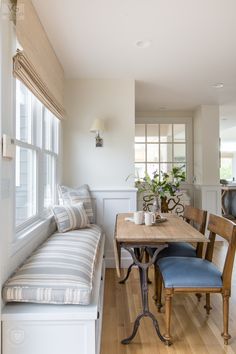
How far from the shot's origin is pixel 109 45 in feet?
8.95

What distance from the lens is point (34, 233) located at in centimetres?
225

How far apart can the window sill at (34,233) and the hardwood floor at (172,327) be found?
2.90ft

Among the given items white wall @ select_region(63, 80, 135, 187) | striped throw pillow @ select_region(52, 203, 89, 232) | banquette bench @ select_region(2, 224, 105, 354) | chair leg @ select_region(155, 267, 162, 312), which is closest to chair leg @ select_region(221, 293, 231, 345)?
chair leg @ select_region(155, 267, 162, 312)

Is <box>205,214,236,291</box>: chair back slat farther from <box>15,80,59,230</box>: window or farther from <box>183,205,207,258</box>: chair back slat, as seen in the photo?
<box>15,80,59,230</box>: window

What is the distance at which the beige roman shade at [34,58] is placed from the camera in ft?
5.95

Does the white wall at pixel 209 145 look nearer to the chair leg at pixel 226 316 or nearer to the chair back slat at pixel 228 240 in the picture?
the chair back slat at pixel 228 240

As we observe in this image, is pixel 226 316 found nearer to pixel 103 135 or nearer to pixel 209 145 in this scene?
pixel 103 135

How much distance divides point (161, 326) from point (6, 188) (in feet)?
5.30

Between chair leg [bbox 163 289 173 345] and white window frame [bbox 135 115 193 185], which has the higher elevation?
white window frame [bbox 135 115 193 185]

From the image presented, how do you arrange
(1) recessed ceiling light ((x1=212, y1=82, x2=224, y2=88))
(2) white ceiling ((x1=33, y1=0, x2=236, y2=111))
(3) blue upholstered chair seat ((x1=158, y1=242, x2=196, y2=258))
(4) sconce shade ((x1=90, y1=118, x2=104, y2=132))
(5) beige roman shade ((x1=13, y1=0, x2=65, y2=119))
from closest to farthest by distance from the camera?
(5) beige roman shade ((x1=13, y1=0, x2=65, y2=119)), (2) white ceiling ((x1=33, y1=0, x2=236, y2=111)), (3) blue upholstered chair seat ((x1=158, y1=242, x2=196, y2=258)), (4) sconce shade ((x1=90, y1=118, x2=104, y2=132)), (1) recessed ceiling light ((x1=212, y1=82, x2=224, y2=88))

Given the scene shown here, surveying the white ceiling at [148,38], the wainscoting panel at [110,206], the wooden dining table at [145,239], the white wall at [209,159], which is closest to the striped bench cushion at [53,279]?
the wooden dining table at [145,239]

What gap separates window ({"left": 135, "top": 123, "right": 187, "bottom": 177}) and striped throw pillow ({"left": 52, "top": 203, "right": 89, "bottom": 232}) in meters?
2.62

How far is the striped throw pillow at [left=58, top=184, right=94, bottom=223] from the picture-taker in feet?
10.6

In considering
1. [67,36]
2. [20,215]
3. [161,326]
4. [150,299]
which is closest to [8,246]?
[20,215]
